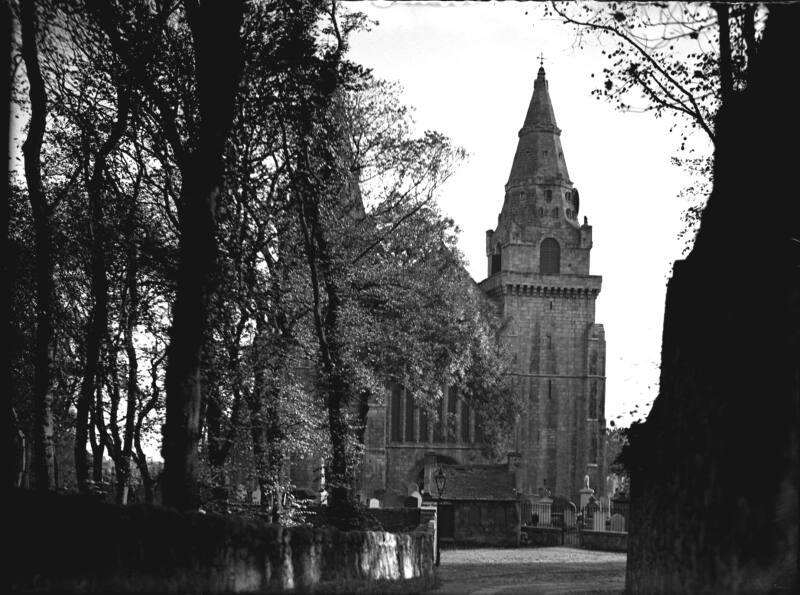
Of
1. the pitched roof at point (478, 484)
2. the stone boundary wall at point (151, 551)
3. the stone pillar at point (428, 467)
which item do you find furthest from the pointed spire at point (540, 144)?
the stone boundary wall at point (151, 551)

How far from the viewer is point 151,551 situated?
897cm

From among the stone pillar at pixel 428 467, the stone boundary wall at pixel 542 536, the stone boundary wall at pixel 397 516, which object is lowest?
the stone boundary wall at pixel 542 536

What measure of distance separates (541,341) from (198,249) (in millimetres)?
67663

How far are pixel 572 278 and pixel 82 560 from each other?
7479 centimetres

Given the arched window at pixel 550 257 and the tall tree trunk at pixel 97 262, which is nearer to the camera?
the tall tree trunk at pixel 97 262

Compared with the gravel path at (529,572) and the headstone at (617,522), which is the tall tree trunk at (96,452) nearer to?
the gravel path at (529,572)

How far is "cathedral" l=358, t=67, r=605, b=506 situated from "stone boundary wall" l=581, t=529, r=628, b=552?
3088 centimetres

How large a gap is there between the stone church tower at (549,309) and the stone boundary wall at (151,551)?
66.0 meters

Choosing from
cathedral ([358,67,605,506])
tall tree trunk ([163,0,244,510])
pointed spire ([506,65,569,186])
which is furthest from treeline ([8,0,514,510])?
pointed spire ([506,65,569,186])

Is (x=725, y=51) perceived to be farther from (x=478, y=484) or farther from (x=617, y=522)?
(x=617, y=522)

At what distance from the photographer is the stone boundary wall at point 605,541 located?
42031 mm

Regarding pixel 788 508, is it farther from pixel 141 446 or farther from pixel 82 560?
pixel 141 446

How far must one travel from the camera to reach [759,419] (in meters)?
7.80

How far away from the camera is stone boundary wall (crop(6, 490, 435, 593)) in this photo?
794 centimetres
